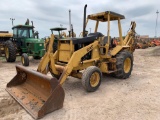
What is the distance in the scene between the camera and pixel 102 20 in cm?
780

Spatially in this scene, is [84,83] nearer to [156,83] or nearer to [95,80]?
[95,80]

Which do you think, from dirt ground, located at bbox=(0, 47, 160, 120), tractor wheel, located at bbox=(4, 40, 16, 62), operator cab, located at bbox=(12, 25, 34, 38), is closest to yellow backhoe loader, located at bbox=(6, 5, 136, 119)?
dirt ground, located at bbox=(0, 47, 160, 120)

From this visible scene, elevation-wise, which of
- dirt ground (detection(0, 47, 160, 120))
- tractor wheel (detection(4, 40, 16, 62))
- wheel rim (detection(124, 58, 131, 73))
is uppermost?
tractor wheel (detection(4, 40, 16, 62))

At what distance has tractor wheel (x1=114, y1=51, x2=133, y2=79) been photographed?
670 cm

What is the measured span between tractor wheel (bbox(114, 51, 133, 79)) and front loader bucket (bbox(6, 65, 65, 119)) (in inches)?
→ 119

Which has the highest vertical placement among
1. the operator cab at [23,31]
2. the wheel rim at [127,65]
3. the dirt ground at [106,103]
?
the operator cab at [23,31]

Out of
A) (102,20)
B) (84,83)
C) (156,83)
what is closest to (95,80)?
(84,83)

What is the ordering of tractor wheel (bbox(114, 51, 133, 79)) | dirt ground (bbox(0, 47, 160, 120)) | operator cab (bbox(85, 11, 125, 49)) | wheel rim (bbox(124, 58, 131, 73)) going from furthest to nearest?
wheel rim (bbox(124, 58, 131, 73)) < tractor wheel (bbox(114, 51, 133, 79)) < operator cab (bbox(85, 11, 125, 49)) < dirt ground (bbox(0, 47, 160, 120))

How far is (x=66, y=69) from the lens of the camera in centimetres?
527

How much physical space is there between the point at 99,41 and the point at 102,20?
5.57 feet

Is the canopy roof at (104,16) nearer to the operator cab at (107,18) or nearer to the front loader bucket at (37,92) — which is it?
the operator cab at (107,18)

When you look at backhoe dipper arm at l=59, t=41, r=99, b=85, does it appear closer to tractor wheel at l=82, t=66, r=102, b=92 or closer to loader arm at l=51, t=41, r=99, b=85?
loader arm at l=51, t=41, r=99, b=85

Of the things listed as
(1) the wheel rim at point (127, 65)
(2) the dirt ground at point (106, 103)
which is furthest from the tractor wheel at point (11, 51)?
(1) the wheel rim at point (127, 65)

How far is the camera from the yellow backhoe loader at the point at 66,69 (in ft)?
13.9
